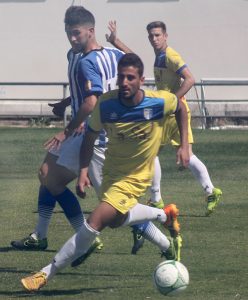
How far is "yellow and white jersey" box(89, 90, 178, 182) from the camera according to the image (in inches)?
329

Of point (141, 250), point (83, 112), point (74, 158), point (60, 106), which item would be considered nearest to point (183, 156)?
point (83, 112)

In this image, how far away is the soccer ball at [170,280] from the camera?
26.1ft

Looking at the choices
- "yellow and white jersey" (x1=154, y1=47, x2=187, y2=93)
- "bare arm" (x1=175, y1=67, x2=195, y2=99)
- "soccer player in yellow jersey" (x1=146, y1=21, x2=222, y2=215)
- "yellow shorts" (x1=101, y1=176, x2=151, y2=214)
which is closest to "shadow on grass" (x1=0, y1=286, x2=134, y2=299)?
"yellow shorts" (x1=101, y1=176, x2=151, y2=214)

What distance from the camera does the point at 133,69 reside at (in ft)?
27.1

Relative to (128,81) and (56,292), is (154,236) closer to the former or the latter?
(56,292)

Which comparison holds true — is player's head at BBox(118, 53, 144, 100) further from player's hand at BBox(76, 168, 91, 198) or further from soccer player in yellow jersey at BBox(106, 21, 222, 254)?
soccer player in yellow jersey at BBox(106, 21, 222, 254)

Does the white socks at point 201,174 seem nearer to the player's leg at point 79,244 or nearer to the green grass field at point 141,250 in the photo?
the green grass field at point 141,250

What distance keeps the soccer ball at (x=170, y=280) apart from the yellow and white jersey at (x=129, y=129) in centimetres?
77

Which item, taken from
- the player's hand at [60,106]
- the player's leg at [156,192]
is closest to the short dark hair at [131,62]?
the player's hand at [60,106]

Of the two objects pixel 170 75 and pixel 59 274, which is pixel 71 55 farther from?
pixel 170 75

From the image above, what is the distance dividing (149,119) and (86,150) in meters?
0.54

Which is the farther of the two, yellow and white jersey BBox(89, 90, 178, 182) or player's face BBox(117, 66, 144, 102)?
yellow and white jersey BBox(89, 90, 178, 182)

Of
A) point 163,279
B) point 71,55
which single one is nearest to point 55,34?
point 71,55

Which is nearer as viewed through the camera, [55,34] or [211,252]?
[211,252]
